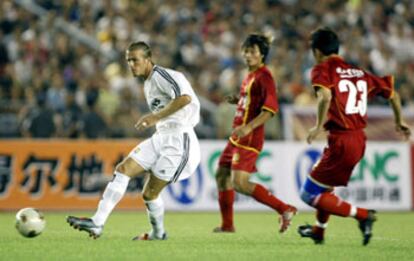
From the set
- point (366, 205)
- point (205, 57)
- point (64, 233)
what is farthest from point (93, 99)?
point (64, 233)

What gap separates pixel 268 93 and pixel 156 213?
1935 millimetres

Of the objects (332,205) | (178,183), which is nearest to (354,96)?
(332,205)

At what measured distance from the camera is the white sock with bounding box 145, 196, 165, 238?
10352mm

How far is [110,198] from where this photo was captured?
32.6ft

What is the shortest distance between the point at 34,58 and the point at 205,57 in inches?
146

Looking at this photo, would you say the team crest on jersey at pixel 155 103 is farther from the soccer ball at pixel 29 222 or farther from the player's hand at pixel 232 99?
the soccer ball at pixel 29 222

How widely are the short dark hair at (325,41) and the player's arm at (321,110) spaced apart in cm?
45

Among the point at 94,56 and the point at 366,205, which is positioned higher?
the point at 94,56

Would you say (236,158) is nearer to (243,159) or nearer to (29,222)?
(243,159)

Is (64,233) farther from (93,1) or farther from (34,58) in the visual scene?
(93,1)

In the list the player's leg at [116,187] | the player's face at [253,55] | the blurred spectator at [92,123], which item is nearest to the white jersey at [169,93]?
the player's leg at [116,187]

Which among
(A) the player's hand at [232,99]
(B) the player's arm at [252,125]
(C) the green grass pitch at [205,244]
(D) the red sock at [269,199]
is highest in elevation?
(A) the player's hand at [232,99]

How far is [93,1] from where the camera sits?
21359 mm

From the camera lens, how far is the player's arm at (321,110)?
30.5ft
